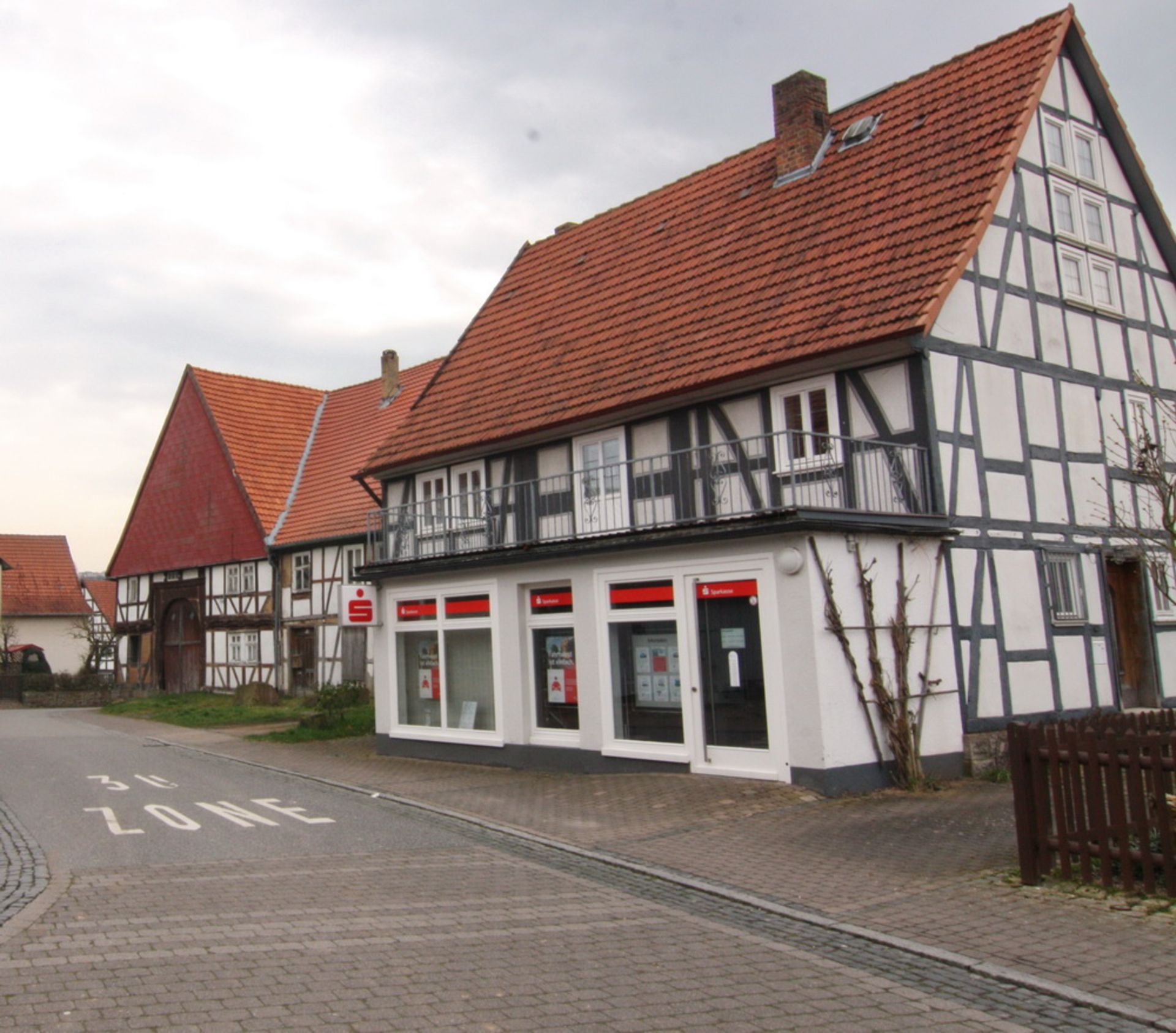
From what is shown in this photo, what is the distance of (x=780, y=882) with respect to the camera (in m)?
8.99

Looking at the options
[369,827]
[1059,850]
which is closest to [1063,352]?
[1059,850]

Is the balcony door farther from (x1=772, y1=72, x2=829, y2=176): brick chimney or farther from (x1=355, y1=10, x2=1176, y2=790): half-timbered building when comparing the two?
(x1=772, y1=72, x2=829, y2=176): brick chimney

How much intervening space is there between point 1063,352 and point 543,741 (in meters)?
9.40

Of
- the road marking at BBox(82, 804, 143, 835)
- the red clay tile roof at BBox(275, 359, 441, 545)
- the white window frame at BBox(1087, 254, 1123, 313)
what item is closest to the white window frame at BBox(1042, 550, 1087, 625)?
the white window frame at BBox(1087, 254, 1123, 313)

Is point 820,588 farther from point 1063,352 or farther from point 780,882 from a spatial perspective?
point 1063,352

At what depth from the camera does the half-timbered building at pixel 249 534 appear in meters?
32.5

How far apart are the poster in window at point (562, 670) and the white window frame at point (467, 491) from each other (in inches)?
156

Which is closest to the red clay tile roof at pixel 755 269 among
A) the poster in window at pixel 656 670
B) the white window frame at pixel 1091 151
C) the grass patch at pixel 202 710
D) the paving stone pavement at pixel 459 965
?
the white window frame at pixel 1091 151

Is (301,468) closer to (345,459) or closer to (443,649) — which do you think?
(345,459)

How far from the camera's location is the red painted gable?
35625 millimetres

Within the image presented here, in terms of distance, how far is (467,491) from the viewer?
20.2 meters

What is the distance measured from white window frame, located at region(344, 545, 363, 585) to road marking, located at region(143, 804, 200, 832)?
682 inches

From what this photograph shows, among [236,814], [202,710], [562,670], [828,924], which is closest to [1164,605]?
[562,670]

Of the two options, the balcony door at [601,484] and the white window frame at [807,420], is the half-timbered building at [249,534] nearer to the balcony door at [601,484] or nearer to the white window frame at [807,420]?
the balcony door at [601,484]
